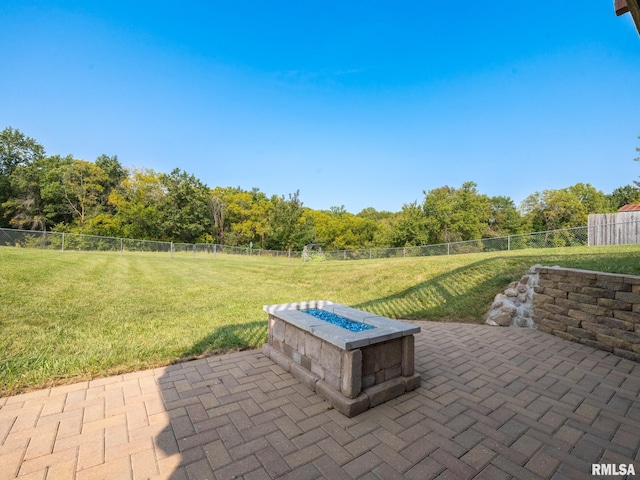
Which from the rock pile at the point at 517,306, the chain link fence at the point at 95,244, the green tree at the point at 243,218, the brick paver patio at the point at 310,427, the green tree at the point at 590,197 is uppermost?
the green tree at the point at 590,197

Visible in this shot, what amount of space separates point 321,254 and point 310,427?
20.1 m

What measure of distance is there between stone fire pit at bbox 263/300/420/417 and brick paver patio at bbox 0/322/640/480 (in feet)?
0.38

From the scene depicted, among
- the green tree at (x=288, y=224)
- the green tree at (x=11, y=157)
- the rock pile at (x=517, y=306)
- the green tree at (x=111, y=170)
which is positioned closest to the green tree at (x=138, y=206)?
the green tree at (x=111, y=170)

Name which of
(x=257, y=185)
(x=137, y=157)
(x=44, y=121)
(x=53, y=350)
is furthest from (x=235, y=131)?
(x=257, y=185)

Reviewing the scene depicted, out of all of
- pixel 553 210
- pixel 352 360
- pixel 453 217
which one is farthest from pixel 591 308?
pixel 553 210

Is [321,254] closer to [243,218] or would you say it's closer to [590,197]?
[243,218]

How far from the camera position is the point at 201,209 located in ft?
126

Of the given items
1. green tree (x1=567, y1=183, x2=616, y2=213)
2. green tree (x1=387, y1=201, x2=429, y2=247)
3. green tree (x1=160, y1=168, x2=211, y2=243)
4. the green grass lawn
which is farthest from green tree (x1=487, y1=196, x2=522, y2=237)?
green tree (x1=160, y1=168, x2=211, y2=243)

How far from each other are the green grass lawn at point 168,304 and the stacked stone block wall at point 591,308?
4.08 feet

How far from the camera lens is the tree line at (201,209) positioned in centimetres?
3262

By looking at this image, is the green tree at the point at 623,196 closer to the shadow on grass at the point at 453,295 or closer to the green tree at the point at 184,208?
the shadow on grass at the point at 453,295

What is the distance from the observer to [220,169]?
123ft

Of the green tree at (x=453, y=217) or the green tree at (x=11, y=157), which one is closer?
the green tree at (x=11, y=157)

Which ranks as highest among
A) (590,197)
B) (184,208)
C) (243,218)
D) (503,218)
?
(590,197)
